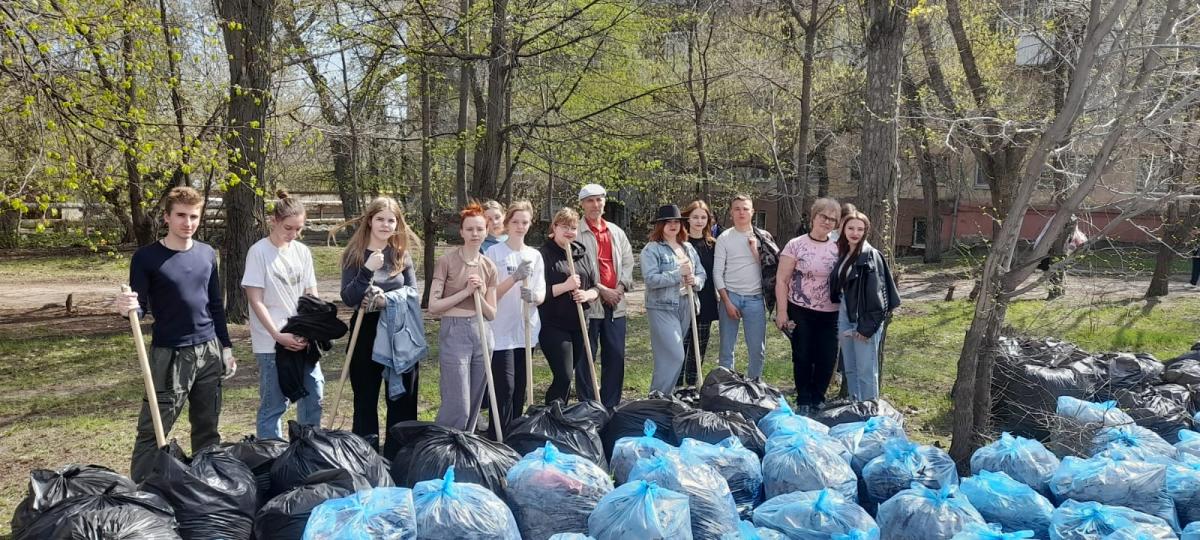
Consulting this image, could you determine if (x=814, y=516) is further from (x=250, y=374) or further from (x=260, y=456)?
(x=250, y=374)

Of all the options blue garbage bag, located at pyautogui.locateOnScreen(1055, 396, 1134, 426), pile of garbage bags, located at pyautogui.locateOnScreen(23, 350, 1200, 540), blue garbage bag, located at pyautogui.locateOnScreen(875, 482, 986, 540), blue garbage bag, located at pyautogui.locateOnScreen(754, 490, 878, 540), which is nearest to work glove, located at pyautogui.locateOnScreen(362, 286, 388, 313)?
pile of garbage bags, located at pyautogui.locateOnScreen(23, 350, 1200, 540)

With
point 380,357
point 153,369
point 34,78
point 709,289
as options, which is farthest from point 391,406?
point 34,78

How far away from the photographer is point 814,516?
3334mm

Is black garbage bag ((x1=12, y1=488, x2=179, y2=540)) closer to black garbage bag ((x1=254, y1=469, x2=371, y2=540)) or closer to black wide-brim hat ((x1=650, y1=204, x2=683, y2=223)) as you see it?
black garbage bag ((x1=254, y1=469, x2=371, y2=540))

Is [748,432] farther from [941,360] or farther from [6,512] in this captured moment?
[941,360]

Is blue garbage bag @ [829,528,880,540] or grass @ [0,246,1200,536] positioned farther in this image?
grass @ [0,246,1200,536]

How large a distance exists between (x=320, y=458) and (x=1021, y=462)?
3.18m

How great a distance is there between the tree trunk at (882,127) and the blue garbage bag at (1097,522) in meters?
3.54

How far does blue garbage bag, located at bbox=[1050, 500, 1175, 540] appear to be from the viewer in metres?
3.22

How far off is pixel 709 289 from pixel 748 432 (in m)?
2.40

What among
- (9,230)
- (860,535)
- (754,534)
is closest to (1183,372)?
(860,535)

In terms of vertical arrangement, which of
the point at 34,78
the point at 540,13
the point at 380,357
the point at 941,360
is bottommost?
the point at 941,360

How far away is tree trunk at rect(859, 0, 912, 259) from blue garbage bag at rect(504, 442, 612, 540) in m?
4.02

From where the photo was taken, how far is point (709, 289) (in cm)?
673
